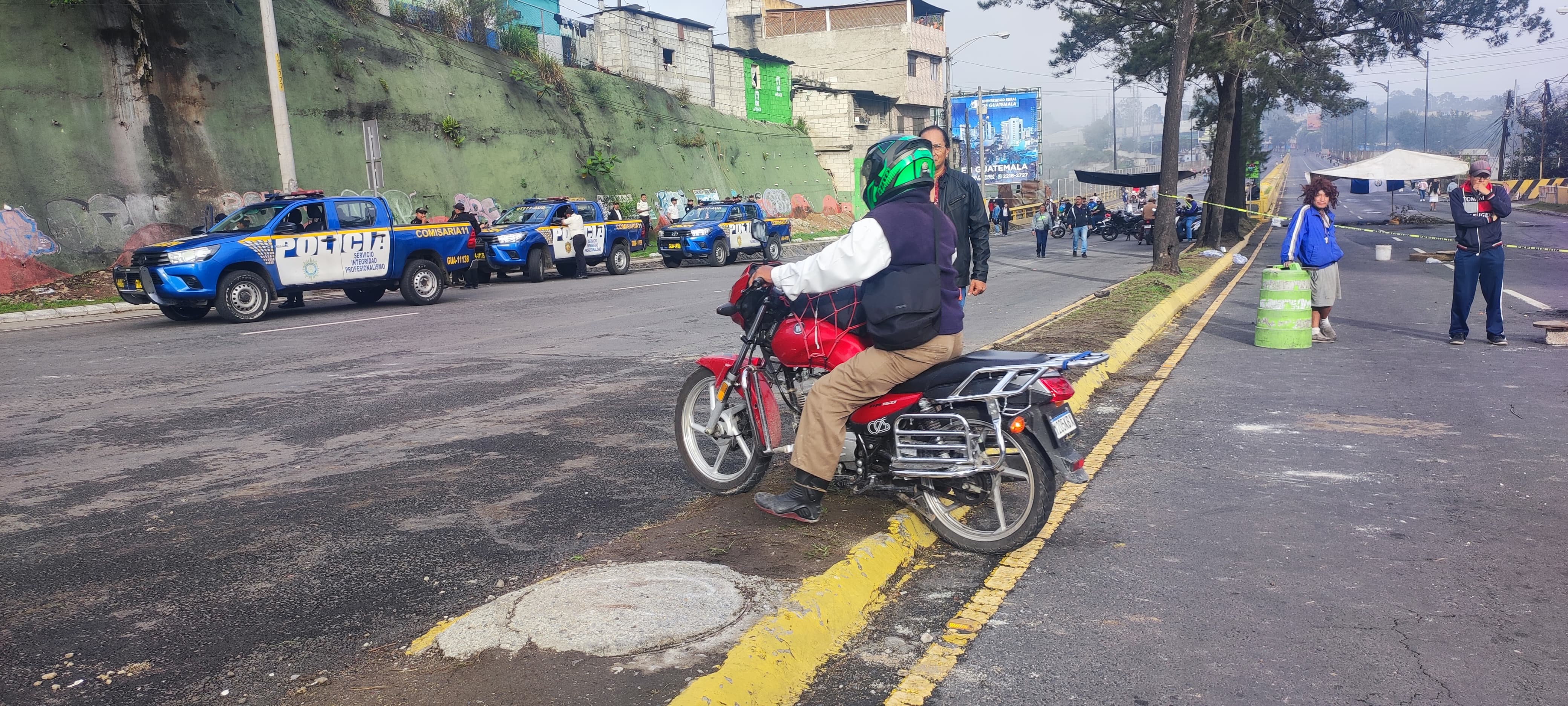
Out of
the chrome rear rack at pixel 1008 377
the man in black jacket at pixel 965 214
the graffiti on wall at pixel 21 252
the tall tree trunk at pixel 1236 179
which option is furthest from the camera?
the tall tree trunk at pixel 1236 179

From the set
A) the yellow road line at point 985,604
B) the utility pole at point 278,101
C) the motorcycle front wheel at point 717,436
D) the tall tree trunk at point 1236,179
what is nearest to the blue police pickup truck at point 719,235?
the utility pole at point 278,101

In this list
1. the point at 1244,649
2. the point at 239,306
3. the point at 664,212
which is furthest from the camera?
the point at 664,212

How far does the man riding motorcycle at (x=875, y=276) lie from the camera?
425 cm

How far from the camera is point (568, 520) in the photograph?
5.19 meters

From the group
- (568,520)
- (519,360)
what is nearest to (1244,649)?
(568,520)

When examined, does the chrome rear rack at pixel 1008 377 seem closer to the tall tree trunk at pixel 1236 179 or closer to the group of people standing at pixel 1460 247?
the group of people standing at pixel 1460 247

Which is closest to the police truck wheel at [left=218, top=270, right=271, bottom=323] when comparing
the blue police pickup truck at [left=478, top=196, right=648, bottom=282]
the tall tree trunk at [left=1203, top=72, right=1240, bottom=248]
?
the blue police pickup truck at [left=478, top=196, right=648, bottom=282]

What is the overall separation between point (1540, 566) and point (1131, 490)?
6.04 feet

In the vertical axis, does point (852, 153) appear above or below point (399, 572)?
above

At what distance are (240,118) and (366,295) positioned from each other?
7699 mm

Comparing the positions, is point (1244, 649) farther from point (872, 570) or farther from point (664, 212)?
point (664, 212)

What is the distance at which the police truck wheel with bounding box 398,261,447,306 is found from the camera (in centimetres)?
1770

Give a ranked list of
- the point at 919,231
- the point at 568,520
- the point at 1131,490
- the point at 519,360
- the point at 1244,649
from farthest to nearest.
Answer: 1. the point at 519,360
2. the point at 1131,490
3. the point at 568,520
4. the point at 919,231
5. the point at 1244,649

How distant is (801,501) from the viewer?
4746mm
